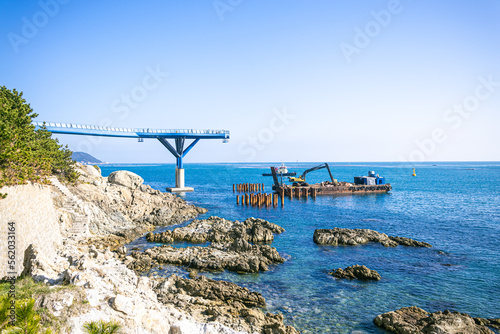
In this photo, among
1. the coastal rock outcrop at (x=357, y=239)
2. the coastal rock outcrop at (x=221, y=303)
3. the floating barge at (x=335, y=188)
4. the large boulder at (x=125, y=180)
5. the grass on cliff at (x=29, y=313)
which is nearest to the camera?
the grass on cliff at (x=29, y=313)

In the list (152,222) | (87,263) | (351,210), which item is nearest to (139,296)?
(87,263)

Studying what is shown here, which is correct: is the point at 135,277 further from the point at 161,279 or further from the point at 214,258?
the point at 214,258

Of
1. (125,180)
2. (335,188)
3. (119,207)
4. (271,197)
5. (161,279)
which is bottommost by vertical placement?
(161,279)

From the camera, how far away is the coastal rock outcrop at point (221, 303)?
10.4 meters

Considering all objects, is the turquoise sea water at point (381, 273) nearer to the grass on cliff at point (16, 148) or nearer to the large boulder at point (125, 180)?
the grass on cliff at point (16, 148)

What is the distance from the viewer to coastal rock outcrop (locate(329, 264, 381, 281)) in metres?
15.7

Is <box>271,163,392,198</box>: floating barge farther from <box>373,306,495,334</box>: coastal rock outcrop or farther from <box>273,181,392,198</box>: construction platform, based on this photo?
<box>373,306,495,334</box>: coastal rock outcrop

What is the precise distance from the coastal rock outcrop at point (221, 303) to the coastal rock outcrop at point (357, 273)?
5105 mm

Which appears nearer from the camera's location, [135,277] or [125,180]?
[135,277]

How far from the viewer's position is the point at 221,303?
12367 millimetres

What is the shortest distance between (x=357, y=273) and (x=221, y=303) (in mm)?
7343

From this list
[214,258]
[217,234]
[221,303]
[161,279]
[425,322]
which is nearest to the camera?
[425,322]

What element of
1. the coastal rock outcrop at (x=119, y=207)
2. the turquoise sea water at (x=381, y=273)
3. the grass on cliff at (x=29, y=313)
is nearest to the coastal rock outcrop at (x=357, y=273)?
the turquoise sea water at (x=381, y=273)

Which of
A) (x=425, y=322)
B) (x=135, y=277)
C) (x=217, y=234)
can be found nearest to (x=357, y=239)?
(x=217, y=234)
